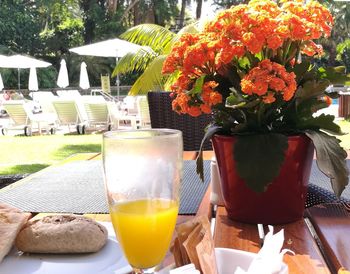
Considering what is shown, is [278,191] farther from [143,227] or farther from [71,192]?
[71,192]

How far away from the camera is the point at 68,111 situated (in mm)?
9891

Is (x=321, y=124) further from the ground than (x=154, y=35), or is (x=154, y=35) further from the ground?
(x=154, y=35)

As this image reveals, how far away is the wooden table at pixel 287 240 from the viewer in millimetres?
711

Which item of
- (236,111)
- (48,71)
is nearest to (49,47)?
(48,71)

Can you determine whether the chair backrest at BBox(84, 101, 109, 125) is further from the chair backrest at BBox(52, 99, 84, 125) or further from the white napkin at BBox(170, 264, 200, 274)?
the white napkin at BBox(170, 264, 200, 274)

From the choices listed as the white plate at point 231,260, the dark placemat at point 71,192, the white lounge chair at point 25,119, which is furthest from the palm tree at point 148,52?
the white plate at point 231,260

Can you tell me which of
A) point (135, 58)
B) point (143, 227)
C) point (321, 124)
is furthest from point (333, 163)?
point (135, 58)

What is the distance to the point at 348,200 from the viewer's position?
1.06 metres

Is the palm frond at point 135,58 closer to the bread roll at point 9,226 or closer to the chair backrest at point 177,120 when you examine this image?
the chair backrest at point 177,120

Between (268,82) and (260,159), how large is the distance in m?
0.14

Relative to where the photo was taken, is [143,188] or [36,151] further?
[36,151]

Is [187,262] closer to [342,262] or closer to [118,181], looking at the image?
[118,181]

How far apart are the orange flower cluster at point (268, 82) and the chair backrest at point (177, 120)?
4.96 feet

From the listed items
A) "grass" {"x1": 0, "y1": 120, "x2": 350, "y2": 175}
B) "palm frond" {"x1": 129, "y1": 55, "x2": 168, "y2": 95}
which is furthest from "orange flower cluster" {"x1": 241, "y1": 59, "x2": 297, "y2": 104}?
"palm frond" {"x1": 129, "y1": 55, "x2": 168, "y2": 95}
